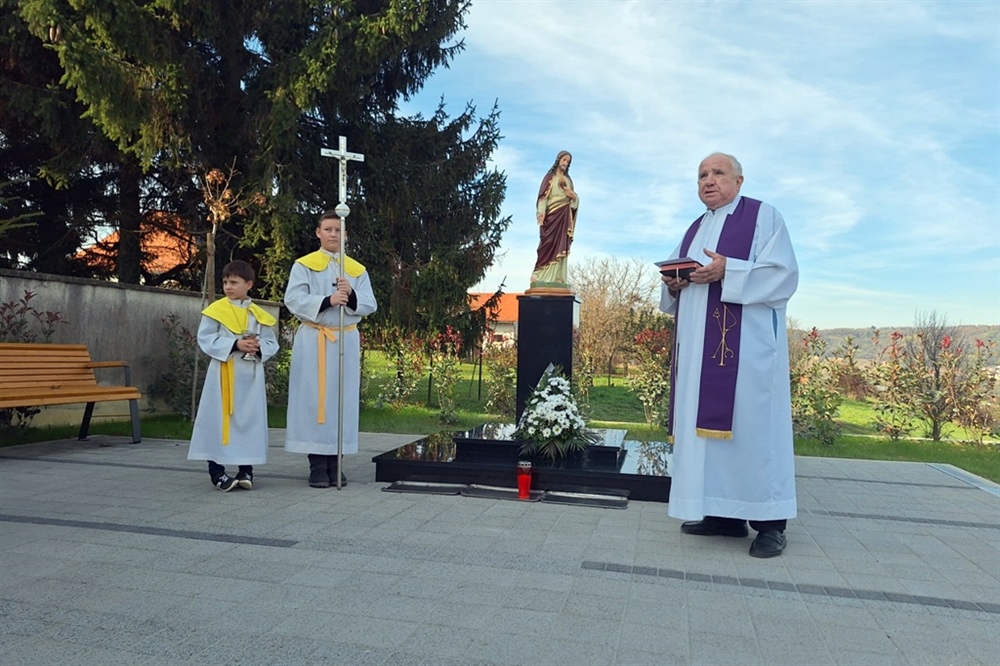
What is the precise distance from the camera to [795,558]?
434cm

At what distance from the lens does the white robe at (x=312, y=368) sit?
20.1 ft

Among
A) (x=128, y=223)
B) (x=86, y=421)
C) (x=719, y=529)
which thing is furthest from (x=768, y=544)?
(x=128, y=223)

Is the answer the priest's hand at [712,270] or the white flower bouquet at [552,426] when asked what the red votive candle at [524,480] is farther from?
the priest's hand at [712,270]

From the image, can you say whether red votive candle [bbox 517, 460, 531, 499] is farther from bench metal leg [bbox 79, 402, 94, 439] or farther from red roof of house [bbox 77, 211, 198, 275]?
A: red roof of house [bbox 77, 211, 198, 275]

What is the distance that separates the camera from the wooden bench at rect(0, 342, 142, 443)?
288 inches

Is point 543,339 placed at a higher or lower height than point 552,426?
higher

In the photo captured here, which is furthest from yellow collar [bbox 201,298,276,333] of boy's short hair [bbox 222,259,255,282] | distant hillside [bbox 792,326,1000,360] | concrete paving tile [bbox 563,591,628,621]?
distant hillside [bbox 792,326,1000,360]

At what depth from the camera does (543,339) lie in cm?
804

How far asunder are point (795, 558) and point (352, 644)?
2.78m

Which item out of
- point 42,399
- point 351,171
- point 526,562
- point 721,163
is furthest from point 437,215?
point 526,562

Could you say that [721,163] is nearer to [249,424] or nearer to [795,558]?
[795,558]

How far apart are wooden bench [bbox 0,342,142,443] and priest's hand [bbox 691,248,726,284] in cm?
663

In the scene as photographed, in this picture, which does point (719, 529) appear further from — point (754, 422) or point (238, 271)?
point (238, 271)

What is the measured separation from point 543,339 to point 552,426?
1.80 metres
